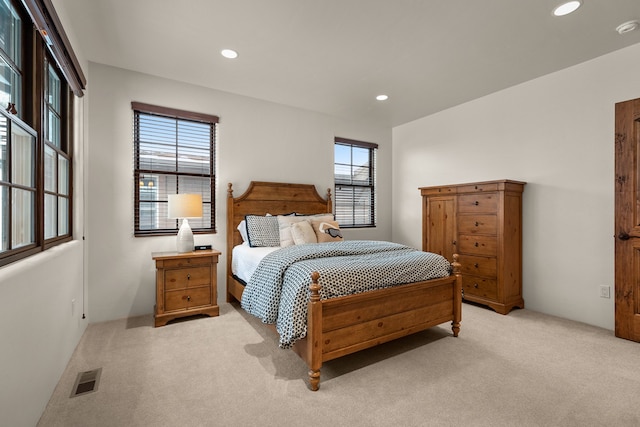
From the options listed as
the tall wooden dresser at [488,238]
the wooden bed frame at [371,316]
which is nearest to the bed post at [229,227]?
the wooden bed frame at [371,316]

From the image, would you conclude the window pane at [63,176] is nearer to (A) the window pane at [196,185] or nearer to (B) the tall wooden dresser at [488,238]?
(A) the window pane at [196,185]

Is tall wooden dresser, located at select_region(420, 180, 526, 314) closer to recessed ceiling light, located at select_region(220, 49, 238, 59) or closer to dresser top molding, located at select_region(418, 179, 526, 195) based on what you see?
dresser top molding, located at select_region(418, 179, 526, 195)

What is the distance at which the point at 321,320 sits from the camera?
204 cm

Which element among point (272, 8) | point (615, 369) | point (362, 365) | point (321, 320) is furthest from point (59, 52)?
point (615, 369)

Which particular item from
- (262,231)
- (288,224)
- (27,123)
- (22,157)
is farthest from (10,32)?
(288,224)

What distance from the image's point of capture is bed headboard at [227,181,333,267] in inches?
152

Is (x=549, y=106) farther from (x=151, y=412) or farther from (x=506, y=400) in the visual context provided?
(x=151, y=412)

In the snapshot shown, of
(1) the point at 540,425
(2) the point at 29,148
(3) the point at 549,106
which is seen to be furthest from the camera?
(3) the point at 549,106

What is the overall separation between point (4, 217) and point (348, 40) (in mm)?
2646

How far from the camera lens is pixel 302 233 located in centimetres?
350

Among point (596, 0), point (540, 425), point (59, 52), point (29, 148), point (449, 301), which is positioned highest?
point (596, 0)

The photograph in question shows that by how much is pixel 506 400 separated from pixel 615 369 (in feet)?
3.50

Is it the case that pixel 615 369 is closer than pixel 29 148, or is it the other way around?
pixel 29 148

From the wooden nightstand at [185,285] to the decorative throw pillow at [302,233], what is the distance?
86 centimetres
